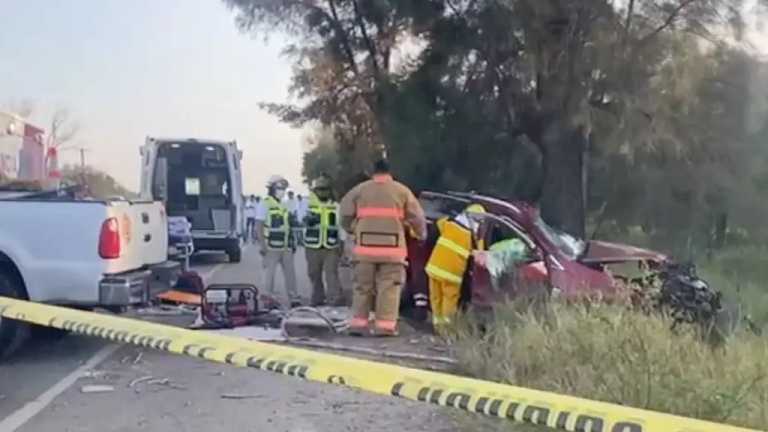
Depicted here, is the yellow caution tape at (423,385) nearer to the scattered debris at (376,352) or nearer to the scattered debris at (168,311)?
the scattered debris at (376,352)

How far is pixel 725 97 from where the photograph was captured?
76.8 ft

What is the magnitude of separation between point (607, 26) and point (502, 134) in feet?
12.1

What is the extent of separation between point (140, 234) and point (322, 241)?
3641 mm

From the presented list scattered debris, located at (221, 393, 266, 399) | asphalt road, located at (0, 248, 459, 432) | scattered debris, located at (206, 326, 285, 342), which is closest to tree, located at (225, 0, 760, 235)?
scattered debris, located at (206, 326, 285, 342)

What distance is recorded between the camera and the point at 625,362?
6184 millimetres

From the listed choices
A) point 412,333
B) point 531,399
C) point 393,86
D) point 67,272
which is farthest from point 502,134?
point 531,399

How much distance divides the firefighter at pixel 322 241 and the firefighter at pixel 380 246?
8.16 ft

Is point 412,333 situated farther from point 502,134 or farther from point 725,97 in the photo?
point 725,97

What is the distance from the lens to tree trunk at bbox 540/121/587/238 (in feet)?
66.5

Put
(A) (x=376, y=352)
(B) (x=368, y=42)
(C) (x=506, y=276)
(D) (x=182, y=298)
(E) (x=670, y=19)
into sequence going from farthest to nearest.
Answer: (B) (x=368, y=42)
(E) (x=670, y=19)
(D) (x=182, y=298)
(C) (x=506, y=276)
(A) (x=376, y=352)

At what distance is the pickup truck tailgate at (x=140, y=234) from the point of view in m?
8.95

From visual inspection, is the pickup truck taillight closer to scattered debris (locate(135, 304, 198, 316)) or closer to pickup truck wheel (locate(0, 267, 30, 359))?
pickup truck wheel (locate(0, 267, 30, 359))

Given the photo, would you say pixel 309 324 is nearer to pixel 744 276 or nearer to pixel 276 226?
pixel 276 226

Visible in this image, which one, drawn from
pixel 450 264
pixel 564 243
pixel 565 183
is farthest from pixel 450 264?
pixel 565 183
